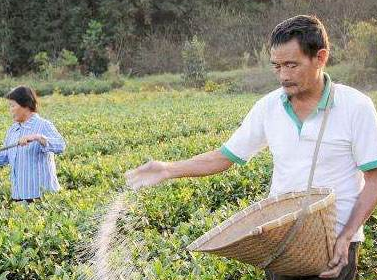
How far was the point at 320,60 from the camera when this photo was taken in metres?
2.62

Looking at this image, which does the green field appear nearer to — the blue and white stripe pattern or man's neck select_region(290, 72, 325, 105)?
the blue and white stripe pattern

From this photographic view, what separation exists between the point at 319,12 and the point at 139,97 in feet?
51.3

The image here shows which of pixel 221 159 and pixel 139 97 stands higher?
pixel 221 159

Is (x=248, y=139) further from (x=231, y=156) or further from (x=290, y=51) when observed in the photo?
(x=290, y=51)

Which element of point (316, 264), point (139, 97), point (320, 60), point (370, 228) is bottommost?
point (139, 97)

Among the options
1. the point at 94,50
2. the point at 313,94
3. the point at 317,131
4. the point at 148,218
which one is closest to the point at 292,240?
the point at 317,131

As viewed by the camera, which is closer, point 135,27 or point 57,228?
point 57,228

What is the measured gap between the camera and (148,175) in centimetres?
290

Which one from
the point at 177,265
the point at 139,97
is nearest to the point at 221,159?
the point at 177,265

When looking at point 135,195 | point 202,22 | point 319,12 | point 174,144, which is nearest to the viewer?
point 135,195

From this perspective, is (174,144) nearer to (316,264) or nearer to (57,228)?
(57,228)

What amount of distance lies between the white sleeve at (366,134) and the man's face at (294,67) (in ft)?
0.75

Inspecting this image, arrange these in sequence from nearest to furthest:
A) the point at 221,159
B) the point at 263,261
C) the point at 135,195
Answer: the point at 263,261 → the point at 221,159 → the point at 135,195

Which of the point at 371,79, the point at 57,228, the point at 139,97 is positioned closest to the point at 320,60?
the point at 57,228
